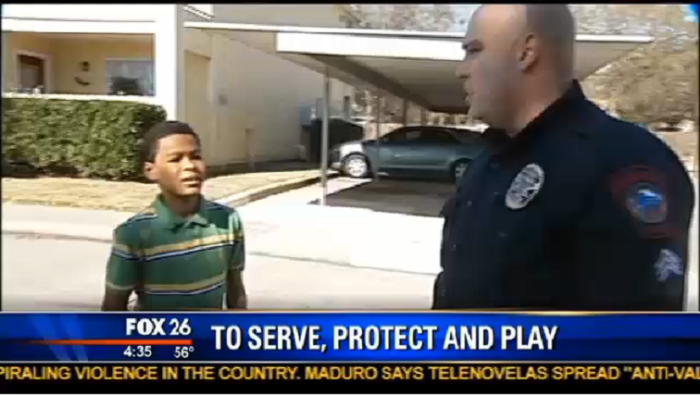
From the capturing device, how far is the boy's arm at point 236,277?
1.90 meters

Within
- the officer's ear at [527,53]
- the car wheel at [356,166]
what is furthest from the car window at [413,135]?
the officer's ear at [527,53]

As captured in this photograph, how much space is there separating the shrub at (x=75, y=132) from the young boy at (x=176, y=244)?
0.28 feet

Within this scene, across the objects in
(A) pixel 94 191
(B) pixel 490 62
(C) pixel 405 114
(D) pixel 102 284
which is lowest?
(D) pixel 102 284

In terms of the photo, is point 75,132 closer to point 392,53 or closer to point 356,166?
point 356,166

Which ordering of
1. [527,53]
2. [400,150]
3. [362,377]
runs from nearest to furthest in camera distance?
[527,53], [362,377], [400,150]

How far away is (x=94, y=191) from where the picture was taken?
2.03m

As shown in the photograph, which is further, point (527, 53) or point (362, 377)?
point (362, 377)

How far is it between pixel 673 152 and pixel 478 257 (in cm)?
54

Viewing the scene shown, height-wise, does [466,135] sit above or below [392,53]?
below

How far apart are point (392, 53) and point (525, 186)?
44.5 inches

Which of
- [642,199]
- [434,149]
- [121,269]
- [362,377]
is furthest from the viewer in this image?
[434,149]

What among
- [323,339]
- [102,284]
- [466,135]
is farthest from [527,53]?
[102,284]

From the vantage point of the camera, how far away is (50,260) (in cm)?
204

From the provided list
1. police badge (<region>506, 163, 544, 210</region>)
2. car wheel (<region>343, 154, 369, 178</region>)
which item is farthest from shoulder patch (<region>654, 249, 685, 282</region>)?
car wheel (<region>343, 154, 369, 178</region>)
